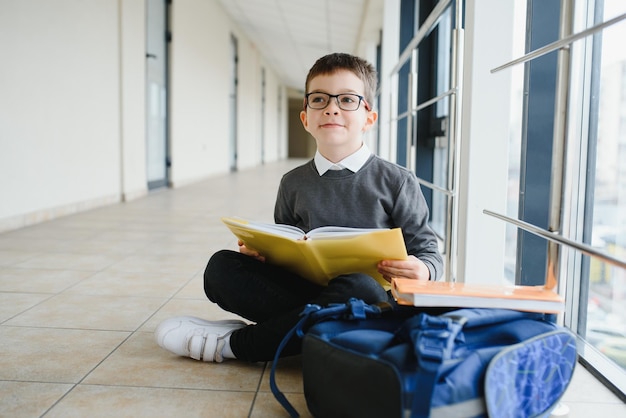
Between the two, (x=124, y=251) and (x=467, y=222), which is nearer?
(x=467, y=222)

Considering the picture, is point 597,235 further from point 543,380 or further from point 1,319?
point 1,319

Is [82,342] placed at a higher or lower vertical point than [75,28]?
lower

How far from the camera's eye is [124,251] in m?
2.03

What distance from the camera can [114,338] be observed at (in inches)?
43.5

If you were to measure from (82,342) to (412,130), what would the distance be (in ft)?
4.00

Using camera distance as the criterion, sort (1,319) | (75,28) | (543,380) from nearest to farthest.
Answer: (543,380), (1,319), (75,28)


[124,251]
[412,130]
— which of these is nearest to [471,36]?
[412,130]

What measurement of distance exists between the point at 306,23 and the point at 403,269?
6.16 m

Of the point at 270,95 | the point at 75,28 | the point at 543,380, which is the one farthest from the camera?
the point at 270,95

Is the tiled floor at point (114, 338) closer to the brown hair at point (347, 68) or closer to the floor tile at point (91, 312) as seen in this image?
the floor tile at point (91, 312)

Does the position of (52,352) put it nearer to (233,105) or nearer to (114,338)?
(114,338)

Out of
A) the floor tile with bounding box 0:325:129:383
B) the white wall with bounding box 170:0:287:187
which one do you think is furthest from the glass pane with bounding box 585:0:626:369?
the white wall with bounding box 170:0:287:187

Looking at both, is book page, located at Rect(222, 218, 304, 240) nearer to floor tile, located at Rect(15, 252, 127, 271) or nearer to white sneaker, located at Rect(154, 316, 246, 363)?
white sneaker, located at Rect(154, 316, 246, 363)

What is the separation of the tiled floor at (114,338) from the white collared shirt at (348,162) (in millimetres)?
336
